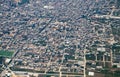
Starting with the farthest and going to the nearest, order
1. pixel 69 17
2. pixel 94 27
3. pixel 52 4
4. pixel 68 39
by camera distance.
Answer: pixel 52 4 < pixel 69 17 < pixel 94 27 < pixel 68 39

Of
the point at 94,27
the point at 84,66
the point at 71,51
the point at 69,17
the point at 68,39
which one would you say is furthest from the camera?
the point at 69,17

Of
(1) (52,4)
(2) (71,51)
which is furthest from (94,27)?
(1) (52,4)

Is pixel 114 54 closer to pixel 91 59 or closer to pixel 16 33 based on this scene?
pixel 91 59

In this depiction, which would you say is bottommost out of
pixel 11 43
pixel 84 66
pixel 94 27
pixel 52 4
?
pixel 84 66

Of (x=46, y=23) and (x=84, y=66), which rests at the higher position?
(x=46, y=23)

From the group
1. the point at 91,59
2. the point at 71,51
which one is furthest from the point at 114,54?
the point at 71,51

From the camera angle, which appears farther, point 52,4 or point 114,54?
point 52,4

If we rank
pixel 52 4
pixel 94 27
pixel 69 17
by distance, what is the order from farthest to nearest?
1. pixel 52 4
2. pixel 69 17
3. pixel 94 27

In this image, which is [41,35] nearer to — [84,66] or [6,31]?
[6,31]

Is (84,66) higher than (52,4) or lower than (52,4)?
lower
